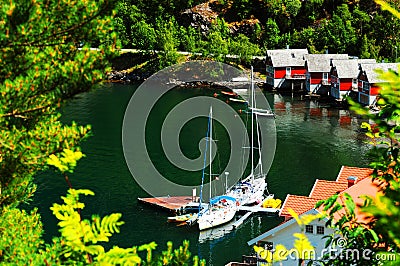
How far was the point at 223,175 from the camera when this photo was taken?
62.7 feet

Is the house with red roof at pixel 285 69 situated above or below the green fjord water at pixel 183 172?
above

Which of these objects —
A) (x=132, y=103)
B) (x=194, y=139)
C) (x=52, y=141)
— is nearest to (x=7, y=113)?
(x=52, y=141)

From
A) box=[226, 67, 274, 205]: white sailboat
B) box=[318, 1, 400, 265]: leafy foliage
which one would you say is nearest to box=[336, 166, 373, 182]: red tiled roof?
box=[226, 67, 274, 205]: white sailboat

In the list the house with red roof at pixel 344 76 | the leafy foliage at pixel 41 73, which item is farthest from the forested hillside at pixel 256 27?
the leafy foliage at pixel 41 73

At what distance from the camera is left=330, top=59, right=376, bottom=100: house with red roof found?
30.6 meters

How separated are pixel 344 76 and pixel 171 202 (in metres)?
16.6

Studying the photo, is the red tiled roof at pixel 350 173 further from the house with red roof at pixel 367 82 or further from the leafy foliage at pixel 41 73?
the house with red roof at pixel 367 82

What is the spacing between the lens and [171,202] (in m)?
16.9

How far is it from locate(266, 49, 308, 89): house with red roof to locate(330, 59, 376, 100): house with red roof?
278 cm

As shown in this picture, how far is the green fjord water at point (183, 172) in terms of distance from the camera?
14805 mm

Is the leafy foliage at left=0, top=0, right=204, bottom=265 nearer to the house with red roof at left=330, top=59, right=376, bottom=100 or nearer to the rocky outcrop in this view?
the house with red roof at left=330, top=59, right=376, bottom=100

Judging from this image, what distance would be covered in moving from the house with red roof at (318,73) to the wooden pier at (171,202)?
1748 cm

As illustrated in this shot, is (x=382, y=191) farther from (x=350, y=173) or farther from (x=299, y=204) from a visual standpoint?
(x=350, y=173)

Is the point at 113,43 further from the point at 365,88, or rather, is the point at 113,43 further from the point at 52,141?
the point at 365,88
